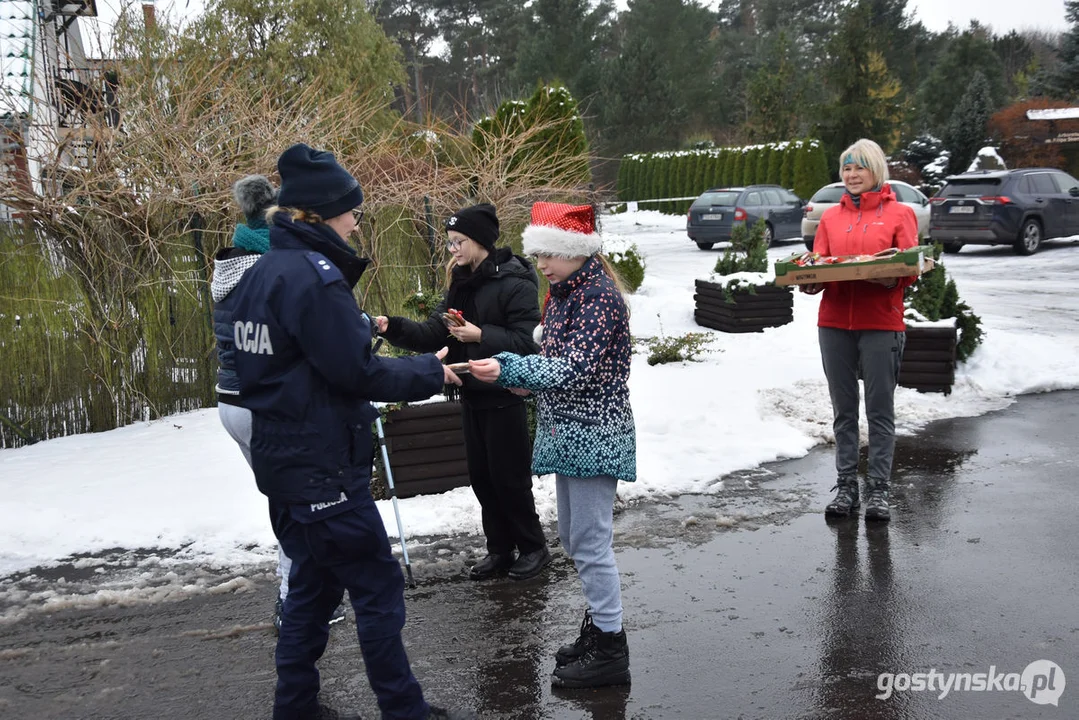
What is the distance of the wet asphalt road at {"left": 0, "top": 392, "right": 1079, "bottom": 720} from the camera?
372 cm

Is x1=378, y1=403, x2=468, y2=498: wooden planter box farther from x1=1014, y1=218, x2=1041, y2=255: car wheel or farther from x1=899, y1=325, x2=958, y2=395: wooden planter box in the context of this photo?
x1=1014, y1=218, x2=1041, y2=255: car wheel

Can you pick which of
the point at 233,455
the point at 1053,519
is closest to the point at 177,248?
the point at 233,455

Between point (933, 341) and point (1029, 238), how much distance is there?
13.2 meters

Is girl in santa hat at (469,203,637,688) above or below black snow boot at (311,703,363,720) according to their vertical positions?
above

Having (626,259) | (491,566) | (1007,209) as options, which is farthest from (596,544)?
(1007,209)

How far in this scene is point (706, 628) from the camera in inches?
168

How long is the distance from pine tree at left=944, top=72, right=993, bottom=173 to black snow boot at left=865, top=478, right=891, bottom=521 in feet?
97.5

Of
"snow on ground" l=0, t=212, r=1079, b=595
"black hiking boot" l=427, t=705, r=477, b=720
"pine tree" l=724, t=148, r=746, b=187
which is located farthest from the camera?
"pine tree" l=724, t=148, r=746, b=187

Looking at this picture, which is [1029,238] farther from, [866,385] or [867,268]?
[867,268]

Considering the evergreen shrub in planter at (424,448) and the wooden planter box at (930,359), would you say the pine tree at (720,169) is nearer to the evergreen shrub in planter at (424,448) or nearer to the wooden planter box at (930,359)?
the wooden planter box at (930,359)

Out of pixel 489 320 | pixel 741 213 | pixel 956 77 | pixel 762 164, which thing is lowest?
pixel 489 320

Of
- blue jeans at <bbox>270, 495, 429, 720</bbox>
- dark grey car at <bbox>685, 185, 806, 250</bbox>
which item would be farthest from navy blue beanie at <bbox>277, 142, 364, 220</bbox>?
dark grey car at <bbox>685, 185, 806, 250</bbox>

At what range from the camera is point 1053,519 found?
17.9 ft

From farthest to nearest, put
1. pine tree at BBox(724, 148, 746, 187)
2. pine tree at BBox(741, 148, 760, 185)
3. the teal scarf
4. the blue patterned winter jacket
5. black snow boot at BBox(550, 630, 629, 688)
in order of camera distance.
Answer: pine tree at BBox(724, 148, 746, 187), pine tree at BBox(741, 148, 760, 185), the teal scarf, black snow boot at BBox(550, 630, 629, 688), the blue patterned winter jacket
